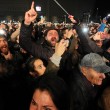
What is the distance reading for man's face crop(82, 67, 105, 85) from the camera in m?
3.23

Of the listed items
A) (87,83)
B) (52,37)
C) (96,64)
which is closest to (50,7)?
(52,37)

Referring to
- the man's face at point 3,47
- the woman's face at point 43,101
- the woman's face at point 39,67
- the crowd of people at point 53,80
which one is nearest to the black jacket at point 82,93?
the crowd of people at point 53,80

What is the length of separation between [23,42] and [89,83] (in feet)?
4.20

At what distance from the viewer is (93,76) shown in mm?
3242

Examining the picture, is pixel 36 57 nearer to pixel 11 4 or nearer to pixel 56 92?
pixel 56 92

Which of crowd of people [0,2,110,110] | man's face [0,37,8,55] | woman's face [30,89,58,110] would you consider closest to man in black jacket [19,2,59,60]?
crowd of people [0,2,110,110]

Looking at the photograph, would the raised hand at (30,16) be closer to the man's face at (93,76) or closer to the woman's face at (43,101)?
the man's face at (93,76)

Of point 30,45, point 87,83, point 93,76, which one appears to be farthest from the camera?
point 30,45

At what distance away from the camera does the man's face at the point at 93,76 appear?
10.6 feet

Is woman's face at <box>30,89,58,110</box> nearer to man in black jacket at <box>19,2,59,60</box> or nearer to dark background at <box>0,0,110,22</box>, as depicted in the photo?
man in black jacket at <box>19,2,59,60</box>

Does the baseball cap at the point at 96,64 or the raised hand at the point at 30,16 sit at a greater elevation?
the raised hand at the point at 30,16

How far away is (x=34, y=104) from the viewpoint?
1843 millimetres

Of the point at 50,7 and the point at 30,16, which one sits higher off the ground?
the point at 50,7

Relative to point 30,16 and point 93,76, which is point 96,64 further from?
point 30,16
